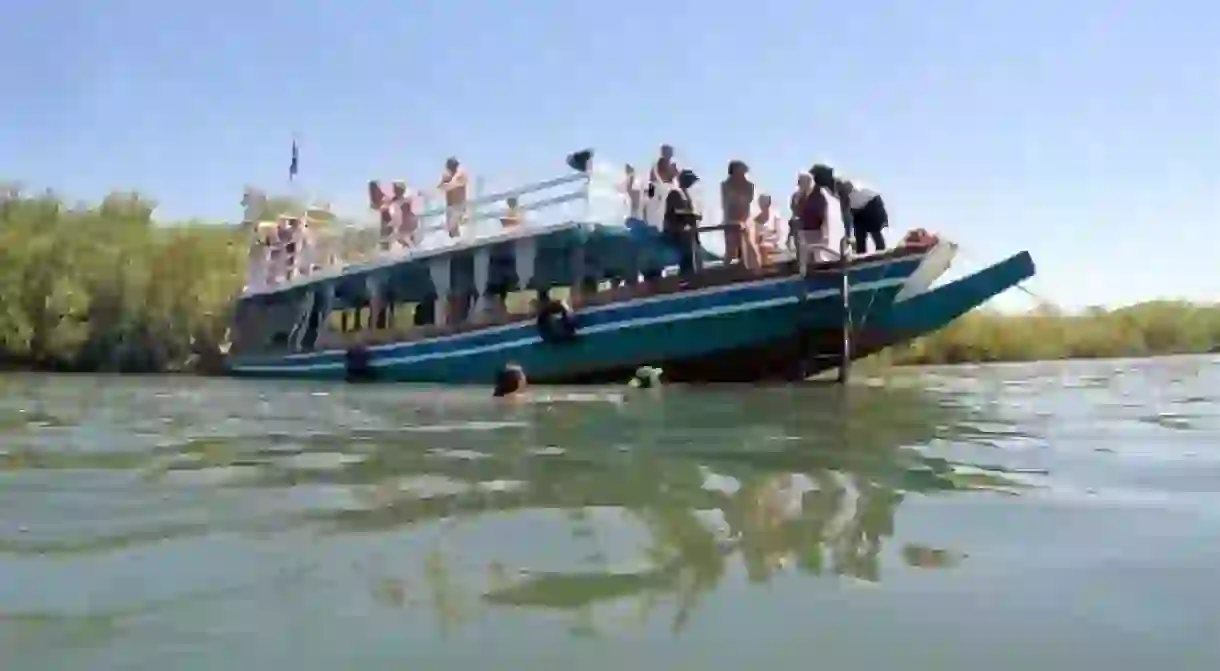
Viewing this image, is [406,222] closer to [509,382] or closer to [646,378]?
[646,378]

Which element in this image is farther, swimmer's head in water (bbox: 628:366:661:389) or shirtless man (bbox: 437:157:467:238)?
shirtless man (bbox: 437:157:467:238)

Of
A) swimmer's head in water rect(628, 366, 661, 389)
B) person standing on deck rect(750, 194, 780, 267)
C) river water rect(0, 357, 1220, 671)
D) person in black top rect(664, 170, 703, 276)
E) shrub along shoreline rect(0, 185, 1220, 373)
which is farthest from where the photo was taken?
shrub along shoreline rect(0, 185, 1220, 373)

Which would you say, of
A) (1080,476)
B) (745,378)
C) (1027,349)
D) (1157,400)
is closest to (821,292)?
(745,378)

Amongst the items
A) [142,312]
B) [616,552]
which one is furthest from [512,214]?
[142,312]

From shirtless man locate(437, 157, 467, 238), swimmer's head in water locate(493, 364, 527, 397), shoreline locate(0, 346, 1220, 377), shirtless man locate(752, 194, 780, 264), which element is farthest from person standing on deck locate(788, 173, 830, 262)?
shoreline locate(0, 346, 1220, 377)

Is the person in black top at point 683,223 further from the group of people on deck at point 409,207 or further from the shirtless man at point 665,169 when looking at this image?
the group of people on deck at point 409,207

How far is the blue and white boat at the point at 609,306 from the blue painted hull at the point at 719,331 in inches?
0.6

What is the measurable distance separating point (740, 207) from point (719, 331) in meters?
1.74

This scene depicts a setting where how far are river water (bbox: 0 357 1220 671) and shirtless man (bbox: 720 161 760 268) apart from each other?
26.1 ft

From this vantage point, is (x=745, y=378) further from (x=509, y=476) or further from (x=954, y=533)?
(x=954, y=533)

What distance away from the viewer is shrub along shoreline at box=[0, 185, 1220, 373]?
3256 centimetres

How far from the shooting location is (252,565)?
10.9 ft

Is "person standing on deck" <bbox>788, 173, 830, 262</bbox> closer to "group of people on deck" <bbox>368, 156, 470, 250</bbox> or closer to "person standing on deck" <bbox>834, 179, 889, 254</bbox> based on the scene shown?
"person standing on deck" <bbox>834, 179, 889, 254</bbox>

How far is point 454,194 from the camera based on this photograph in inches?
723
